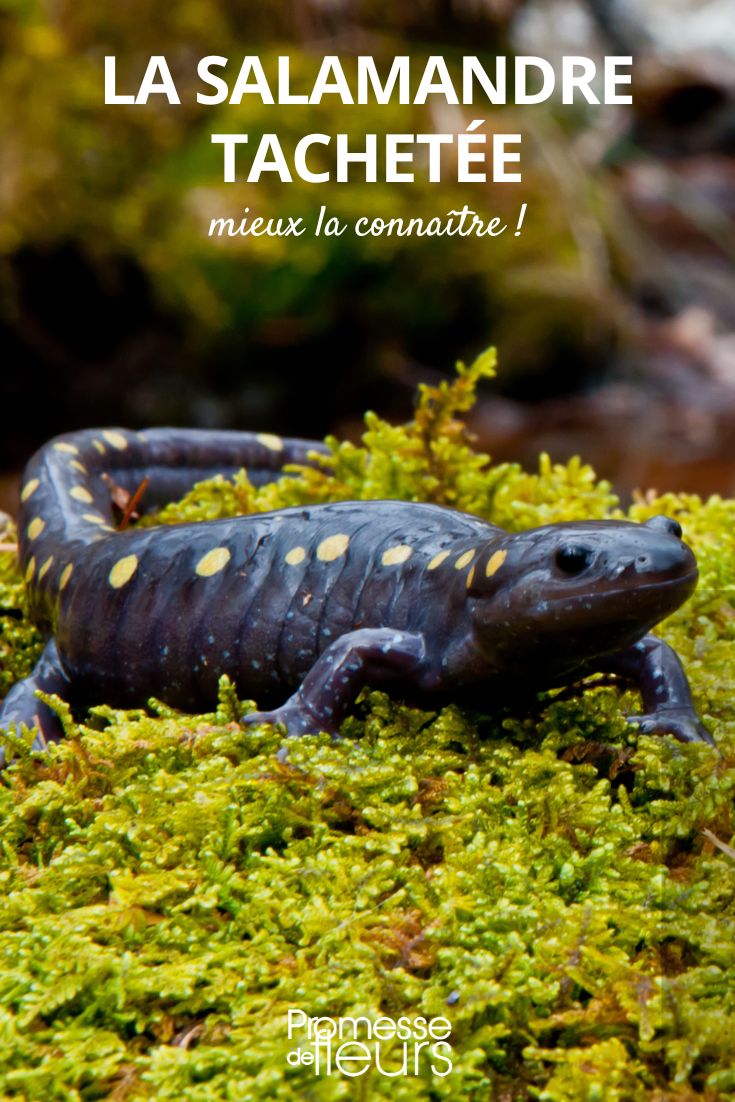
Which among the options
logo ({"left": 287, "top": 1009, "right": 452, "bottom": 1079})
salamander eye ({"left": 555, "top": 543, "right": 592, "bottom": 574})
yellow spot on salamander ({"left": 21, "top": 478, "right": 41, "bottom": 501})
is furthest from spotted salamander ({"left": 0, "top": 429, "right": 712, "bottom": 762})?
logo ({"left": 287, "top": 1009, "right": 452, "bottom": 1079})

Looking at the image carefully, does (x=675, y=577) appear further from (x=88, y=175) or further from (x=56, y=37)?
(x=56, y=37)

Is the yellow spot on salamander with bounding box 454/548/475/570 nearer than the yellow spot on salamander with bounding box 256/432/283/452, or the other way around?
the yellow spot on salamander with bounding box 454/548/475/570

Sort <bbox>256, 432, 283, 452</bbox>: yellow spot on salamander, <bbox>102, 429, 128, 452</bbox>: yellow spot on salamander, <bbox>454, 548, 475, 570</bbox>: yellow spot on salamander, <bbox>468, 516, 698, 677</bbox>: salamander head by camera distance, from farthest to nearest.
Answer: <bbox>256, 432, 283, 452</bbox>: yellow spot on salamander → <bbox>102, 429, 128, 452</bbox>: yellow spot on salamander → <bbox>454, 548, 475, 570</bbox>: yellow spot on salamander → <bbox>468, 516, 698, 677</bbox>: salamander head

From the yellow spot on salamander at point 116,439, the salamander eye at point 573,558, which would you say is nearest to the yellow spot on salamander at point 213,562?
the salamander eye at point 573,558

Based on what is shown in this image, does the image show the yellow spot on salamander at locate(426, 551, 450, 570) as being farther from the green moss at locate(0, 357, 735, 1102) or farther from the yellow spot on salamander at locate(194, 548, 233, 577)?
the yellow spot on salamander at locate(194, 548, 233, 577)

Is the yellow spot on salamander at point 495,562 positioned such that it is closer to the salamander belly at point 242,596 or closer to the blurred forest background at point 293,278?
the salamander belly at point 242,596

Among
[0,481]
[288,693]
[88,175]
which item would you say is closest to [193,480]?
[288,693]

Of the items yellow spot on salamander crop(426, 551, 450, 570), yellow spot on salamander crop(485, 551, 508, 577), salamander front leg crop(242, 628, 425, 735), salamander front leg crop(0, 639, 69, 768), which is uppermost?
yellow spot on salamander crop(485, 551, 508, 577)
